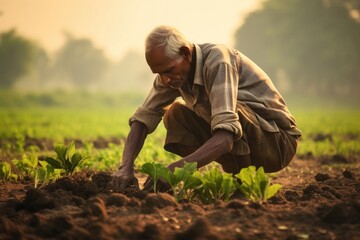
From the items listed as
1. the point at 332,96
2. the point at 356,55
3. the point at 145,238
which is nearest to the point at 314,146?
the point at 145,238

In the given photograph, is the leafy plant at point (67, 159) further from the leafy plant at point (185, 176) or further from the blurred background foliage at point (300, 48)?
the blurred background foliage at point (300, 48)

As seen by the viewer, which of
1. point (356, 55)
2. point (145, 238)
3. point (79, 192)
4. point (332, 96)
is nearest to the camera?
point (145, 238)

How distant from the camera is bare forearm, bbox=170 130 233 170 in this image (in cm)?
390

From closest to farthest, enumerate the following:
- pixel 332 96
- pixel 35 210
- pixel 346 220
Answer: pixel 346 220 → pixel 35 210 → pixel 332 96

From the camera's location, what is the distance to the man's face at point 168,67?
13.4 feet

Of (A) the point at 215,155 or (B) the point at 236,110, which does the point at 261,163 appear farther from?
(A) the point at 215,155

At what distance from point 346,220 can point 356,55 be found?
2231 inches

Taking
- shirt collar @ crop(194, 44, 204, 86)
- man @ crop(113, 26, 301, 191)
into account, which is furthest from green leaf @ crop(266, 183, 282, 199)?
shirt collar @ crop(194, 44, 204, 86)

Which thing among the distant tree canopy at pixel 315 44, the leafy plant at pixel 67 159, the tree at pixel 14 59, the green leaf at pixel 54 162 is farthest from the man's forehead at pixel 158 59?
the tree at pixel 14 59

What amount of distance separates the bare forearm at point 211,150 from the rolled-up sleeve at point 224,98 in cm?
6

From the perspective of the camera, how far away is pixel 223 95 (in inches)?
160

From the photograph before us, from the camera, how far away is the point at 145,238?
9.54ft

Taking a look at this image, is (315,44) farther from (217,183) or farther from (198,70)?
(217,183)

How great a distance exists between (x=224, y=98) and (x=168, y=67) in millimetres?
484
